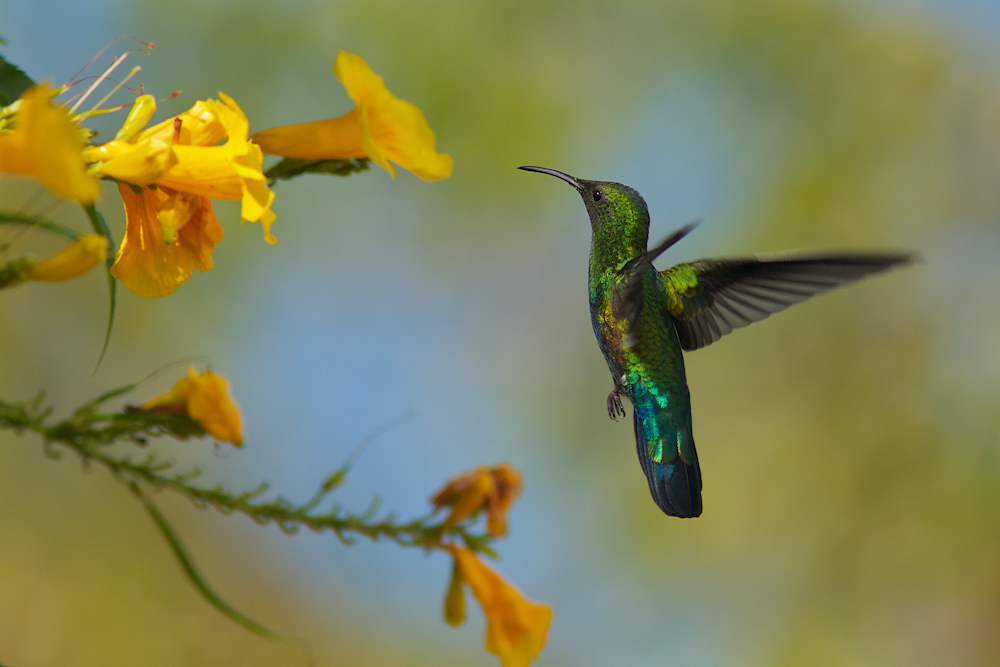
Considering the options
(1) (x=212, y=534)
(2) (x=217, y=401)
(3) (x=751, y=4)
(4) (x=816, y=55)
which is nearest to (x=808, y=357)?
(4) (x=816, y=55)

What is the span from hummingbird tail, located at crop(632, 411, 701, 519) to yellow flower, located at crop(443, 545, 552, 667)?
31cm

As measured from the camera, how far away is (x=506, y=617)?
4.31 ft

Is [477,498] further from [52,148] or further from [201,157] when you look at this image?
[52,148]

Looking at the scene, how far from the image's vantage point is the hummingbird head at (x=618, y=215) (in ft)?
5.02

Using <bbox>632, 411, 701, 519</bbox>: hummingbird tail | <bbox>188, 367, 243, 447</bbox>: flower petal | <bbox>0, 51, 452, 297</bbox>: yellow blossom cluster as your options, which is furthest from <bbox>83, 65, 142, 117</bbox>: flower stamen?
<bbox>632, 411, 701, 519</bbox>: hummingbird tail

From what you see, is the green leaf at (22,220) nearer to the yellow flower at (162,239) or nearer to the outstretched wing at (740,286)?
the yellow flower at (162,239)

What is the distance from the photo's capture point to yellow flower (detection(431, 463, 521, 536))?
4.05 ft

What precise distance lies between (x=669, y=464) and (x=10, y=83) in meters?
1.24

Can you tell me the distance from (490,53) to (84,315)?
13.5ft

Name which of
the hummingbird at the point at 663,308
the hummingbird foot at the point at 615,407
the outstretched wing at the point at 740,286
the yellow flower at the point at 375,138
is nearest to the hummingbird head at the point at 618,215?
the hummingbird at the point at 663,308

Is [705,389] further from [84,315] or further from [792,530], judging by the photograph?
[84,315]

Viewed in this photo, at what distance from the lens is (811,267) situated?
135cm

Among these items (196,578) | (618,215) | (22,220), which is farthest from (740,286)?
(22,220)

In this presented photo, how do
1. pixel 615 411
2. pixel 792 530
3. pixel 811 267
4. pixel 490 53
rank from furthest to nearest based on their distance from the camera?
pixel 490 53 < pixel 792 530 < pixel 615 411 < pixel 811 267
